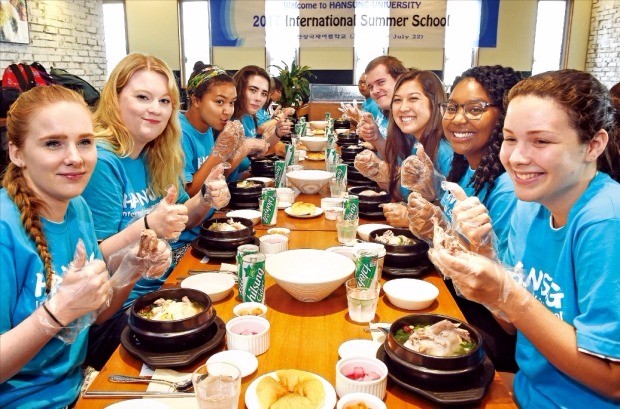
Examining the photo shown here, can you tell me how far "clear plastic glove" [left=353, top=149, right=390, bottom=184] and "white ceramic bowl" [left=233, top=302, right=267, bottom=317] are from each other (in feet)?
5.96

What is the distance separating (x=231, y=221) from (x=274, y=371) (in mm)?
1056

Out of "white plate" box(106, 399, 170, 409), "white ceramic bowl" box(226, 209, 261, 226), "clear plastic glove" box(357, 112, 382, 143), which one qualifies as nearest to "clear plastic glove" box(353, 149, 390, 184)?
"clear plastic glove" box(357, 112, 382, 143)

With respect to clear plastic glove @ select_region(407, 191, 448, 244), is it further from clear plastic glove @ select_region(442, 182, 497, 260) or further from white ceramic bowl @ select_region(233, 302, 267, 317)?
white ceramic bowl @ select_region(233, 302, 267, 317)

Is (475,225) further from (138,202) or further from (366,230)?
(138,202)

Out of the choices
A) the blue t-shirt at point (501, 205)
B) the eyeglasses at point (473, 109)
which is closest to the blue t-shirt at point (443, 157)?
the eyeglasses at point (473, 109)

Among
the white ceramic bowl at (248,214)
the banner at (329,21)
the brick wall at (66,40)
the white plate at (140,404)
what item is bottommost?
the white plate at (140,404)

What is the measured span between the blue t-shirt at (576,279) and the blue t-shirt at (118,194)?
146 cm

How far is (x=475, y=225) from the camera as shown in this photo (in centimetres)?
145

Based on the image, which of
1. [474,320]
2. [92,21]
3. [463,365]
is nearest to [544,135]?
[463,365]

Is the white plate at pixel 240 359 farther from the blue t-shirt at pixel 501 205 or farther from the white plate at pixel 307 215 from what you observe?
the white plate at pixel 307 215

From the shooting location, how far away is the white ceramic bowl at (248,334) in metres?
1.22

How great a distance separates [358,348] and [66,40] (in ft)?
26.3

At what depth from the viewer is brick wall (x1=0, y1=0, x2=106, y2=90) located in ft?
21.7

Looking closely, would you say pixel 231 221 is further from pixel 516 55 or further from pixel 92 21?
pixel 516 55
